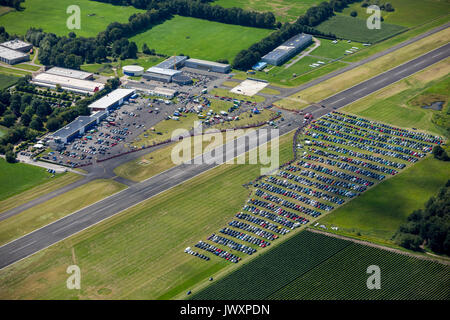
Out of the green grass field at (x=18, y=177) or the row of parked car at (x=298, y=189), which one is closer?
the row of parked car at (x=298, y=189)

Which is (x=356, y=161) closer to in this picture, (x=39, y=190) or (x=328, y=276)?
(x=328, y=276)

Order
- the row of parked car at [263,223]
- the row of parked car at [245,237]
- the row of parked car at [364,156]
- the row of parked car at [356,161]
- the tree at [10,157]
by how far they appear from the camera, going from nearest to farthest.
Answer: the row of parked car at [245,237]
the row of parked car at [263,223]
the row of parked car at [356,161]
the row of parked car at [364,156]
the tree at [10,157]

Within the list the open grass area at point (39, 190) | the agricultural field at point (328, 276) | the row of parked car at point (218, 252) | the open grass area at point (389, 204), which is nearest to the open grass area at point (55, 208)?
the open grass area at point (39, 190)

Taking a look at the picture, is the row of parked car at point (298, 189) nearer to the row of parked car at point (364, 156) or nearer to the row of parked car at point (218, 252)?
the row of parked car at point (364, 156)

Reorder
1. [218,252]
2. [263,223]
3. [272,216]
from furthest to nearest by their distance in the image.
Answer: [272,216] → [263,223] → [218,252]

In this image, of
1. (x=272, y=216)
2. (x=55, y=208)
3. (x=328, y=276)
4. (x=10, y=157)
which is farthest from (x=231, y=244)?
(x=10, y=157)
